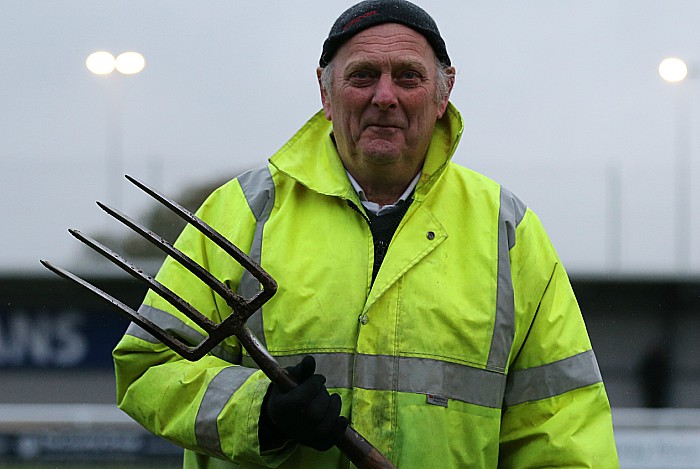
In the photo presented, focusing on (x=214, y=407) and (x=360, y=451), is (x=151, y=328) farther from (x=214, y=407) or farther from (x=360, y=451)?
(x=360, y=451)

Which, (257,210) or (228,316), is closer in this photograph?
(228,316)

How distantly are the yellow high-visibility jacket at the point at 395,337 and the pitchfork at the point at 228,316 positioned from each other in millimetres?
58

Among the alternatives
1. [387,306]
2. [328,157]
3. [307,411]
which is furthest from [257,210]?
[307,411]

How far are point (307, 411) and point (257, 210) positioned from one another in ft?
1.26

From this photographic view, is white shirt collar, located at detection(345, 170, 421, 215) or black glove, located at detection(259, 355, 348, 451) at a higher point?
white shirt collar, located at detection(345, 170, 421, 215)

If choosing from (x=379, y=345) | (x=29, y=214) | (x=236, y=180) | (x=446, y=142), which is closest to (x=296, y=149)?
(x=236, y=180)

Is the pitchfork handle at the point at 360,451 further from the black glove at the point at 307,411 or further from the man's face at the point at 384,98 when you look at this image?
the man's face at the point at 384,98

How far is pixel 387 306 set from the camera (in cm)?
151

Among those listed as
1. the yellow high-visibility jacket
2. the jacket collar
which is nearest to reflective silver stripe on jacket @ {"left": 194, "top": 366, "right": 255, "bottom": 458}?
the yellow high-visibility jacket

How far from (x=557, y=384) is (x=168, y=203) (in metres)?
0.67

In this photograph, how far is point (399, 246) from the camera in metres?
1.54

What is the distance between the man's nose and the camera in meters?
1.55

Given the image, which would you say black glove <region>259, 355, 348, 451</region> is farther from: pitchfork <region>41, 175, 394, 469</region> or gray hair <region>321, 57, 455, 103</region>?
gray hair <region>321, 57, 455, 103</region>

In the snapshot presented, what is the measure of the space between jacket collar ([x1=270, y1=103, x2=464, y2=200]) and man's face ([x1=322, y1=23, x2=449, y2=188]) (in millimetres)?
35
